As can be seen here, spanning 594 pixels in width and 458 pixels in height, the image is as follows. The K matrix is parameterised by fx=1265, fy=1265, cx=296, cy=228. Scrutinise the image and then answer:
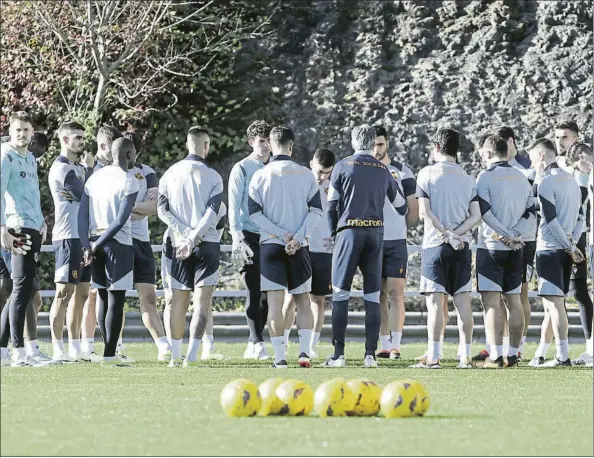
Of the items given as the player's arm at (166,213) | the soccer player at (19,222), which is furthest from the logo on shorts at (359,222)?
the soccer player at (19,222)

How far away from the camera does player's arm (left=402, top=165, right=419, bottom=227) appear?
520 inches

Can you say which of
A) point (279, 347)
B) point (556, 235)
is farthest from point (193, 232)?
point (556, 235)

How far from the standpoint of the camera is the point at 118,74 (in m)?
20.9

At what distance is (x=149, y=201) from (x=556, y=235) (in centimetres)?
383

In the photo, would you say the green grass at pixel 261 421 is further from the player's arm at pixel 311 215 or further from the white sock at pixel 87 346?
the white sock at pixel 87 346

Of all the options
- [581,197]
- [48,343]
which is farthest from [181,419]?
[48,343]

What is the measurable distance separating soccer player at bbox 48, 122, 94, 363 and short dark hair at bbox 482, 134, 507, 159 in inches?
151

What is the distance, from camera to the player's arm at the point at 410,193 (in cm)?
1321

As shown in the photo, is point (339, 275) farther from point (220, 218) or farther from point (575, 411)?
point (575, 411)

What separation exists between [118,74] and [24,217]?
10.0 metres

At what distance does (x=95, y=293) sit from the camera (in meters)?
12.6

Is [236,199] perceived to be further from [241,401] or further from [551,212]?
[241,401]

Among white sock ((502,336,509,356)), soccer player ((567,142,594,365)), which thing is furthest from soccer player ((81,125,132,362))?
soccer player ((567,142,594,365))

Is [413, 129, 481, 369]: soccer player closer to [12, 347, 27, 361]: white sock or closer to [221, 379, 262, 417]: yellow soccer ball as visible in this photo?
[12, 347, 27, 361]: white sock
